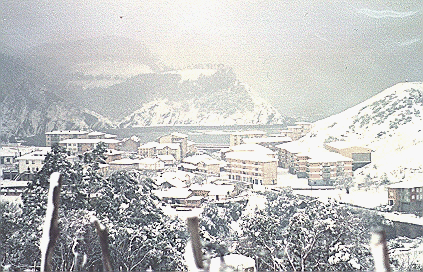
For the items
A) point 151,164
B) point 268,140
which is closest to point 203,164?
point 151,164

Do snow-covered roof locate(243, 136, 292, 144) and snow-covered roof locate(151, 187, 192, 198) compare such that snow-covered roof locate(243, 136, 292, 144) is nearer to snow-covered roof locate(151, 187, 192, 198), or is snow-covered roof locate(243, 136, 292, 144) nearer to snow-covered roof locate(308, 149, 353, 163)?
snow-covered roof locate(308, 149, 353, 163)

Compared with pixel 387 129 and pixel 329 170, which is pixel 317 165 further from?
pixel 387 129

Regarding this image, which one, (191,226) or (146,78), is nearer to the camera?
(191,226)

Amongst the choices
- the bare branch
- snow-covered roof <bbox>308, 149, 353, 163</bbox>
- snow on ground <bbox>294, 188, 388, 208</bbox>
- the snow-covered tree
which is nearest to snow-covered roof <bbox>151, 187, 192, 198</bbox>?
the snow-covered tree

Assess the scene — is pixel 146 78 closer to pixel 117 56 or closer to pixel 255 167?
pixel 117 56

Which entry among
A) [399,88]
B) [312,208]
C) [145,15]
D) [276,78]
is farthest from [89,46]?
[399,88]

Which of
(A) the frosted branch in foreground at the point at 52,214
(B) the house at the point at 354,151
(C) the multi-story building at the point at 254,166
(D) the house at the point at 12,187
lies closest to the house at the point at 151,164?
(C) the multi-story building at the point at 254,166
